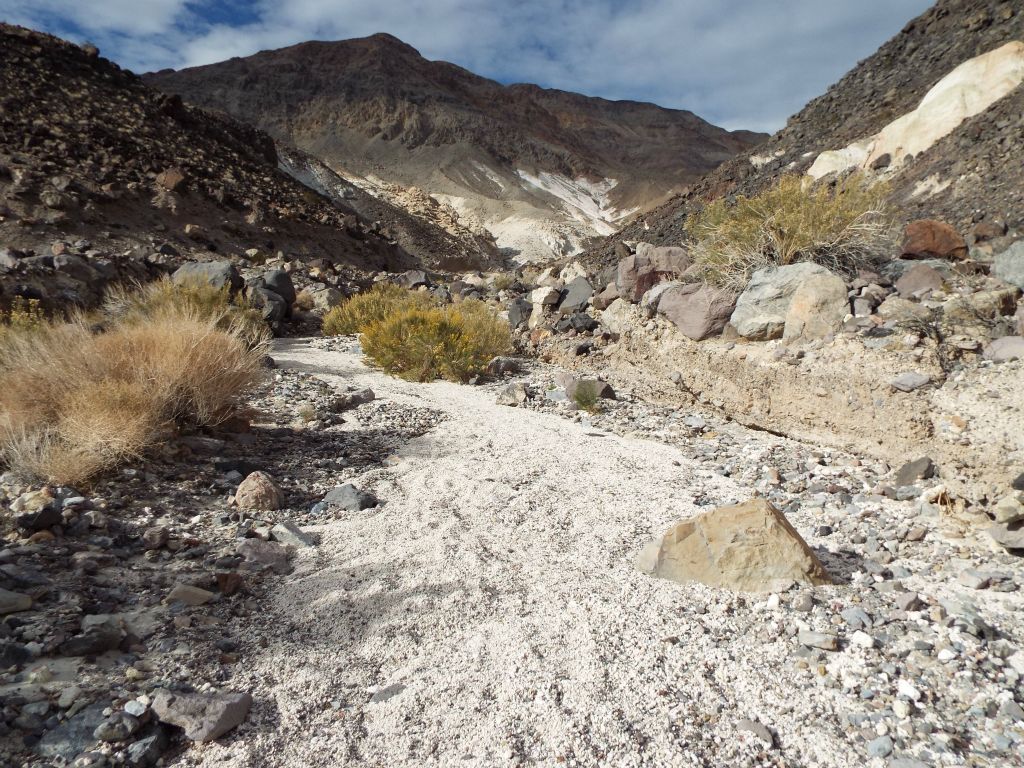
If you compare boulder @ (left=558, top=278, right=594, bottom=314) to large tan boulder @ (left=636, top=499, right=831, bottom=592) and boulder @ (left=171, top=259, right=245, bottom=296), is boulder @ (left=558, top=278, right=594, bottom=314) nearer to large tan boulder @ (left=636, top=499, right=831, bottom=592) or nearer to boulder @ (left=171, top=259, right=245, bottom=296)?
boulder @ (left=171, top=259, right=245, bottom=296)

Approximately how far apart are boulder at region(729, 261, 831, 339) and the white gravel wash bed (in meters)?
2.83

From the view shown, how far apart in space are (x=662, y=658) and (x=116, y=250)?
53.5 ft

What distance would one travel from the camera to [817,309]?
212 inches

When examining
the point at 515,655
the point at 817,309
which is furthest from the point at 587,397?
the point at 515,655

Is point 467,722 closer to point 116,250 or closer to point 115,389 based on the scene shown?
point 115,389

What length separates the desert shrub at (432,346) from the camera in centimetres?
743

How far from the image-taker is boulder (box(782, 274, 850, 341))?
5.26m

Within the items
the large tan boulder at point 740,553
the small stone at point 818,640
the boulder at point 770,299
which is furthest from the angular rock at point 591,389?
the small stone at point 818,640

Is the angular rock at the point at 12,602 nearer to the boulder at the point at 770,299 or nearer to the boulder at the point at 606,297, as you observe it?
the boulder at the point at 770,299

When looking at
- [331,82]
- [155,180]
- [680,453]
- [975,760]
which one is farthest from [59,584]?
[331,82]

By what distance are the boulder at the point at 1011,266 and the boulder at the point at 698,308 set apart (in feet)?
7.32

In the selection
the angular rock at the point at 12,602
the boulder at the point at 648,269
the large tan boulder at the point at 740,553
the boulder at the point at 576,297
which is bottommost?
the angular rock at the point at 12,602

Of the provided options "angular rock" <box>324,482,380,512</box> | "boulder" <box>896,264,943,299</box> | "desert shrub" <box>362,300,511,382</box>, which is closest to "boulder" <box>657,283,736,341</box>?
"boulder" <box>896,264,943,299</box>

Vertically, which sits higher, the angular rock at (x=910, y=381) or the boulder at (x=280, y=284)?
the angular rock at (x=910, y=381)
